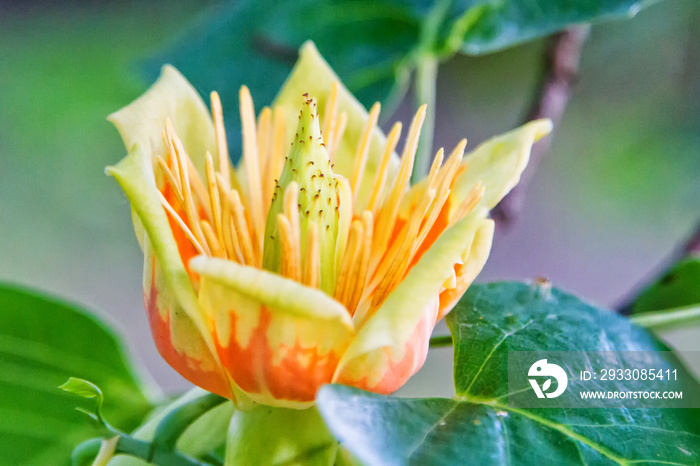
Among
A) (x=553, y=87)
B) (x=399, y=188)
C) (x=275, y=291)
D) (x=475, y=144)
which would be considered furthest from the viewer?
(x=475, y=144)

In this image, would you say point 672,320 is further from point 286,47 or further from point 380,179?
point 286,47

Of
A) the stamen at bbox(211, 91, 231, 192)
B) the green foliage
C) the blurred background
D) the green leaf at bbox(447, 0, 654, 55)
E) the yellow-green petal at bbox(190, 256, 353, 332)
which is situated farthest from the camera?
the blurred background

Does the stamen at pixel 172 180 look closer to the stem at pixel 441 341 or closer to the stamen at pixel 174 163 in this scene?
the stamen at pixel 174 163

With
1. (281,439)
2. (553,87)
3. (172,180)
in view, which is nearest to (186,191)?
(172,180)

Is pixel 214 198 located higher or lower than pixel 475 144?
lower

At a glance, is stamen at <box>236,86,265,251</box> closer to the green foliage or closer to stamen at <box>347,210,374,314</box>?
stamen at <box>347,210,374,314</box>

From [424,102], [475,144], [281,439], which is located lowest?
[281,439]

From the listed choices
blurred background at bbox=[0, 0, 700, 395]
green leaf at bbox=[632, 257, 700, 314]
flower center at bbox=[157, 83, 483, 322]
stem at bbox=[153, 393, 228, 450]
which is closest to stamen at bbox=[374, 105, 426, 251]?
flower center at bbox=[157, 83, 483, 322]

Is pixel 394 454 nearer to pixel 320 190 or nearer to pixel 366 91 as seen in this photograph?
pixel 320 190
